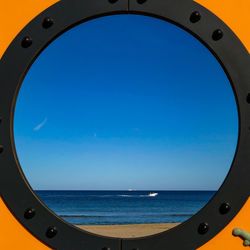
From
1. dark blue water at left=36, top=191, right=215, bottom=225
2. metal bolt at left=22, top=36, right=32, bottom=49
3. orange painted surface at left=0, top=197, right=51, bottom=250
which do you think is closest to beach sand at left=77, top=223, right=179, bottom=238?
dark blue water at left=36, top=191, right=215, bottom=225

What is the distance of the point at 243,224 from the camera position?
879mm

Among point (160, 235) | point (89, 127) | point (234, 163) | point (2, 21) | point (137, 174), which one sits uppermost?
point (89, 127)

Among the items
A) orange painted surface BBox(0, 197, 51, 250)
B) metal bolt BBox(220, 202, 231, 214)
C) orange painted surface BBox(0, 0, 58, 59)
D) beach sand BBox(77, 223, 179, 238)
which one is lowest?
orange painted surface BBox(0, 197, 51, 250)

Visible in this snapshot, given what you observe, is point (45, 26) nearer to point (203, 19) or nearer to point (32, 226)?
point (203, 19)

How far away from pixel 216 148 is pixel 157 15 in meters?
20.6

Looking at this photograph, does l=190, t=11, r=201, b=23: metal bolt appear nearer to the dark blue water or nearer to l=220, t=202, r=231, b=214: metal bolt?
l=220, t=202, r=231, b=214: metal bolt

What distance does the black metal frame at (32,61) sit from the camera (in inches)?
34.5

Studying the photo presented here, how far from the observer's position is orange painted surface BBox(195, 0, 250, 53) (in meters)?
0.95

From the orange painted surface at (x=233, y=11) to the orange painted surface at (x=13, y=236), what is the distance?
815 mm

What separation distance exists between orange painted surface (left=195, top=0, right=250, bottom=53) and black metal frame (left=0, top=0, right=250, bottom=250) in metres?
0.02

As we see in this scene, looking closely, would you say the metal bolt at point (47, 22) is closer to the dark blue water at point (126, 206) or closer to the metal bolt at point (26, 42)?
the metal bolt at point (26, 42)

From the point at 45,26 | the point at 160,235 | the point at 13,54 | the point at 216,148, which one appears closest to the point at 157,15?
the point at 45,26

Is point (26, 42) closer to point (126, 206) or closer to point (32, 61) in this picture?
point (32, 61)

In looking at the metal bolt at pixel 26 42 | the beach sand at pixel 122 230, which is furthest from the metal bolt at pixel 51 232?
the beach sand at pixel 122 230
